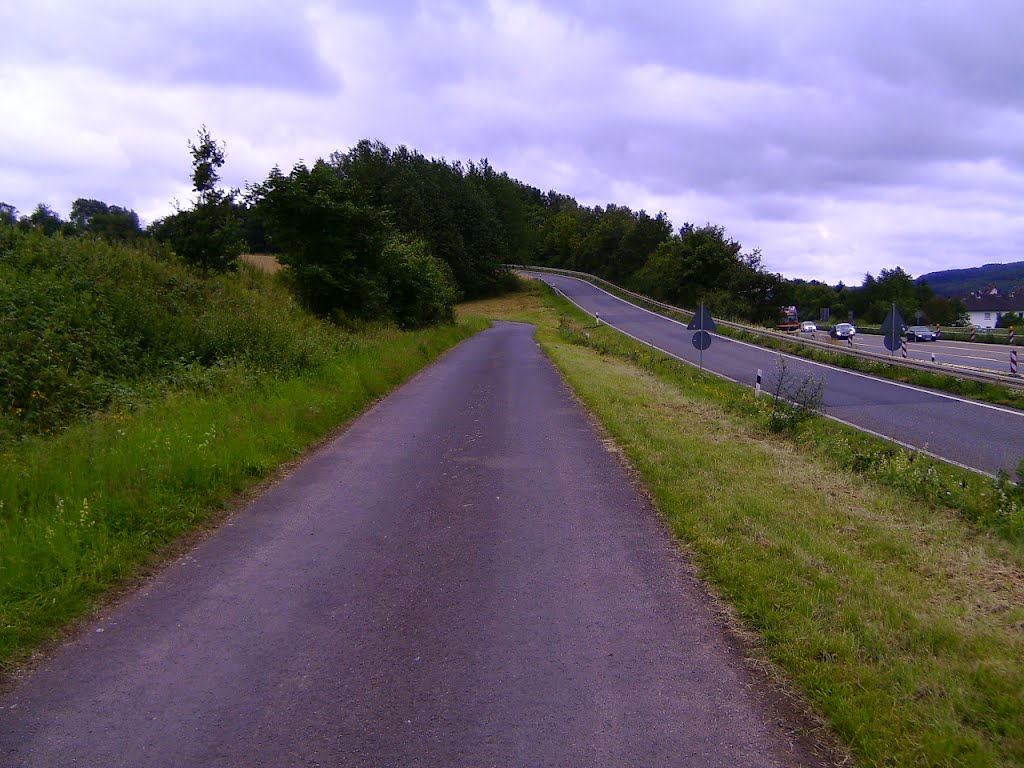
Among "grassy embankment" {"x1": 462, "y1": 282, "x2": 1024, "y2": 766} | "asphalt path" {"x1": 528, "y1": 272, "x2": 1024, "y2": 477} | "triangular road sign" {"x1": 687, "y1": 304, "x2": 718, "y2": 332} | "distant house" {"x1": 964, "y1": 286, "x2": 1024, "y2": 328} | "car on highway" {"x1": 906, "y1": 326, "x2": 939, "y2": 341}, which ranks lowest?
"asphalt path" {"x1": 528, "y1": 272, "x2": 1024, "y2": 477}

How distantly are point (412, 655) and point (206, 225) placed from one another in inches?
674

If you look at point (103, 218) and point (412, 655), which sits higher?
point (103, 218)

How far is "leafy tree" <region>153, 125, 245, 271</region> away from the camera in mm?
18922

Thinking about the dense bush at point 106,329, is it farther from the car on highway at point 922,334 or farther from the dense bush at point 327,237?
the car on highway at point 922,334

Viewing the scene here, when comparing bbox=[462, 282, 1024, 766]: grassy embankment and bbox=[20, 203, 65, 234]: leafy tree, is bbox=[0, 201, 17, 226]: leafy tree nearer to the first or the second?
bbox=[20, 203, 65, 234]: leafy tree

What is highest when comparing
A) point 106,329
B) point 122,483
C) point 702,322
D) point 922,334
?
point 702,322

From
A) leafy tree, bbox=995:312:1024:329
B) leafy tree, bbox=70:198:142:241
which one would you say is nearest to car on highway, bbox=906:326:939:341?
leafy tree, bbox=995:312:1024:329

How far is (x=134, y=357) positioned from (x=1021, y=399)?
63.2ft

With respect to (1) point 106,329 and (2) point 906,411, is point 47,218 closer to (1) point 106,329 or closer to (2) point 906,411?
(1) point 106,329

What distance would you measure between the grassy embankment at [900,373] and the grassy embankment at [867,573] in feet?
28.3

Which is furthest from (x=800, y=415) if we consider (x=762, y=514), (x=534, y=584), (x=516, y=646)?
(x=516, y=646)

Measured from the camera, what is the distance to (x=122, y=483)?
22.9ft

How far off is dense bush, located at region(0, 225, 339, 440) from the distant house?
108m

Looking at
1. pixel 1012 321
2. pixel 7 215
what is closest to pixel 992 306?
pixel 1012 321
